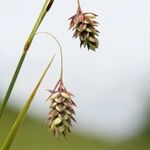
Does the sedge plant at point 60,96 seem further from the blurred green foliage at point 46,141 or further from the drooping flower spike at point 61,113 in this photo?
the blurred green foliage at point 46,141

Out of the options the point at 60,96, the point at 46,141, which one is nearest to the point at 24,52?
the point at 60,96

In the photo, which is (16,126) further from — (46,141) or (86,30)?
(46,141)

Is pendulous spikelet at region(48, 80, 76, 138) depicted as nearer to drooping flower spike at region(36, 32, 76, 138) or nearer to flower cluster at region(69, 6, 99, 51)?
drooping flower spike at region(36, 32, 76, 138)

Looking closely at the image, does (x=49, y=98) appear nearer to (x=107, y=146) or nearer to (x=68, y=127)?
(x=68, y=127)

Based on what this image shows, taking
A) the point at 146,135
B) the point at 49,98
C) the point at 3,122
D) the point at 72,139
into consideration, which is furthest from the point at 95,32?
the point at 146,135

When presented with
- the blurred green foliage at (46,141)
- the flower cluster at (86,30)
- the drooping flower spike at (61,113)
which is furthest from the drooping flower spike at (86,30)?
the blurred green foliage at (46,141)

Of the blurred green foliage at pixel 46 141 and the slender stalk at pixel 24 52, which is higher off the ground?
the blurred green foliage at pixel 46 141

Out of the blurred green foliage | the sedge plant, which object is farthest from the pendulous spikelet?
the blurred green foliage
